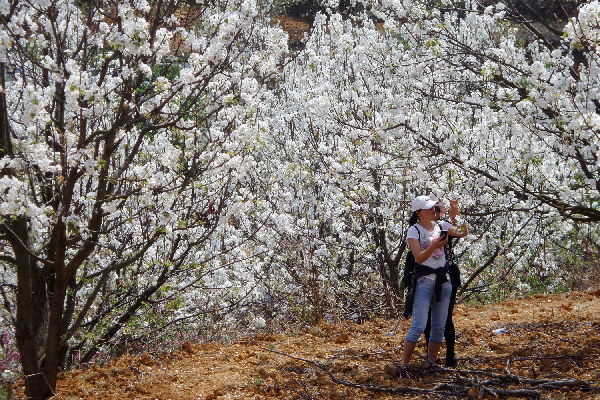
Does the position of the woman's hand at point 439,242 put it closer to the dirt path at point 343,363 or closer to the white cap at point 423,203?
the white cap at point 423,203

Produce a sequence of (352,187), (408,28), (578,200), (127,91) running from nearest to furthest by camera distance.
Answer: (127,91) → (578,200) → (408,28) → (352,187)

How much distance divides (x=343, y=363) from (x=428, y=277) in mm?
1489

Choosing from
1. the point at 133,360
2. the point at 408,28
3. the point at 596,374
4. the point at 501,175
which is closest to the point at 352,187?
the point at 408,28

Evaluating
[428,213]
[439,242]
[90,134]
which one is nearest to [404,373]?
[439,242]

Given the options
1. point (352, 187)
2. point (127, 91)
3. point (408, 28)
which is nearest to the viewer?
point (127, 91)

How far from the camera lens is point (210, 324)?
9102mm

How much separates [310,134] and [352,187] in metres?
1.70

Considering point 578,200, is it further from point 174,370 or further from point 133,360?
point 133,360

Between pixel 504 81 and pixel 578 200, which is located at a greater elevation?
pixel 504 81

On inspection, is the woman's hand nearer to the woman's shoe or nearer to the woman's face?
the woman's face

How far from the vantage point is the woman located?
4.77m

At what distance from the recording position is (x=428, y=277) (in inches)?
191

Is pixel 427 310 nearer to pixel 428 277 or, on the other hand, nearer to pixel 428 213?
pixel 428 277

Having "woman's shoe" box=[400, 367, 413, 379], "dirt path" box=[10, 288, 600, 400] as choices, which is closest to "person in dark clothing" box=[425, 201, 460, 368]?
"dirt path" box=[10, 288, 600, 400]
